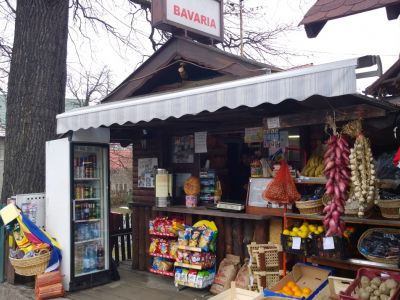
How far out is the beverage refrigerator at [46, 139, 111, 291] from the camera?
609 centimetres

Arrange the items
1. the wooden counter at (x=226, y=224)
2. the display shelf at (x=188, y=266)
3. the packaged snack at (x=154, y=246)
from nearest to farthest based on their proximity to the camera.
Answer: the wooden counter at (x=226, y=224) < the display shelf at (x=188, y=266) < the packaged snack at (x=154, y=246)

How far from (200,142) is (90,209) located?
2.17m

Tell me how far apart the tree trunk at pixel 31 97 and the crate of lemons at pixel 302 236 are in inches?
187

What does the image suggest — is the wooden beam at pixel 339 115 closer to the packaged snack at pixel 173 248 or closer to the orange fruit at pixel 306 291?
the orange fruit at pixel 306 291

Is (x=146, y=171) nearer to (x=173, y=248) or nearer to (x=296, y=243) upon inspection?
(x=173, y=248)

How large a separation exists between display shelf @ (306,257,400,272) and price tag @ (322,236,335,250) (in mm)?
212

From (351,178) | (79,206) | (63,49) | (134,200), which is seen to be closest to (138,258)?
(134,200)

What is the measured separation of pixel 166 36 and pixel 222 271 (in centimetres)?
728

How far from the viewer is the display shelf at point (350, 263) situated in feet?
13.6

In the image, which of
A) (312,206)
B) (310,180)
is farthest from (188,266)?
(310,180)

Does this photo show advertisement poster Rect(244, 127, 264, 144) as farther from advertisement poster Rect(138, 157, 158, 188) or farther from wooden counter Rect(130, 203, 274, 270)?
advertisement poster Rect(138, 157, 158, 188)

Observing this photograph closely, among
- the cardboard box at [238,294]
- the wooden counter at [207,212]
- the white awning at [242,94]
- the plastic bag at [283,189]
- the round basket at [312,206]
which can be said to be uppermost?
the white awning at [242,94]

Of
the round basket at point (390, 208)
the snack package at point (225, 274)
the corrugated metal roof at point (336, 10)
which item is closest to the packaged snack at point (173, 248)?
the snack package at point (225, 274)

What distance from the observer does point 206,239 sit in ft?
19.4
